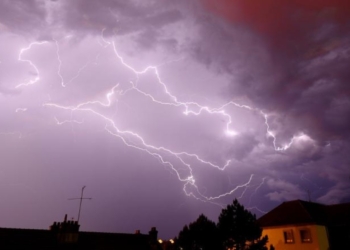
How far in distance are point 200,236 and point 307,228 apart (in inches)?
405

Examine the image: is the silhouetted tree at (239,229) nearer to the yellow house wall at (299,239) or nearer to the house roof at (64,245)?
the house roof at (64,245)

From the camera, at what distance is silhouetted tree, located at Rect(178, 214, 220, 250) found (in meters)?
20.2

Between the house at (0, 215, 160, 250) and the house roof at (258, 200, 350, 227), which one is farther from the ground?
the house roof at (258, 200, 350, 227)

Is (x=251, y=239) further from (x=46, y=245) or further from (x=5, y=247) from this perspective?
(x=5, y=247)

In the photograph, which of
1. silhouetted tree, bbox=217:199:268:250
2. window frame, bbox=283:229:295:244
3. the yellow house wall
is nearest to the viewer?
A: silhouetted tree, bbox=217:199:268:250

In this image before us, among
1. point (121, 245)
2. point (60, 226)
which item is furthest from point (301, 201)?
point (60, 226)

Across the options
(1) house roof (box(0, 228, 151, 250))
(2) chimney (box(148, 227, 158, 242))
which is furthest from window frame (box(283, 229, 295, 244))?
(1) house roof (box(0, 228, 151, 250))

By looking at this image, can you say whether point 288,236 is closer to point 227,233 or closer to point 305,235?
point 305,235

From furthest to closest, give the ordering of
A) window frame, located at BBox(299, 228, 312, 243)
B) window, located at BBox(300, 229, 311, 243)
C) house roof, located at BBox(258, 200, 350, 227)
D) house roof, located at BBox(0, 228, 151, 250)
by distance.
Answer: house roof, located at BBox(258, 200, 350, 227)
window, located at BBox(300, 229, 311, 243)
window frame, located at BBox(299, 228, 312, 243)
house roof, located at BBox(0, 228, 151, 250)

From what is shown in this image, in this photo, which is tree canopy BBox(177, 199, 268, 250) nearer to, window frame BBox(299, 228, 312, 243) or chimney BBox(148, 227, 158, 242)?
chimney BBox(148, 227, 158, 242)

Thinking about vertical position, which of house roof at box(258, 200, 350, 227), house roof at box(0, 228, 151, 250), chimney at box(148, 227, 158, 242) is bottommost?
house roof at box(0, 228, 151, 250)

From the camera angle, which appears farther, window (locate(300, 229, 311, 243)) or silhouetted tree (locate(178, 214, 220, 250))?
window (locate(300, 229, 311, 243))

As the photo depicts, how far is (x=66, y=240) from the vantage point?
15.8m

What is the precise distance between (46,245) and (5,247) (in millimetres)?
2006
